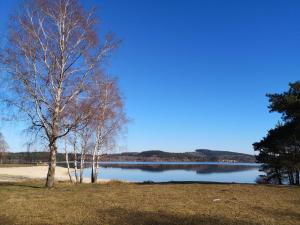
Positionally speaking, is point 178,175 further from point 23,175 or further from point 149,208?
point 149,208

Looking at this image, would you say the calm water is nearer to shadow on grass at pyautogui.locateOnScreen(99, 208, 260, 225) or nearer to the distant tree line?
the distant tree line

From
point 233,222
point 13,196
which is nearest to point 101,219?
point 233,222

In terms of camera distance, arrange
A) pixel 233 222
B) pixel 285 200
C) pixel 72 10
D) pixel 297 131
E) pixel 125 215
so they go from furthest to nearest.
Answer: pixel 297 131
pixel 72 10
pixel 285 200
pixel 125 215
pixel 233 222

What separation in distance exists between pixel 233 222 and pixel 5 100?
1539cm

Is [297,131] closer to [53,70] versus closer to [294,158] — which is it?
[294,158]

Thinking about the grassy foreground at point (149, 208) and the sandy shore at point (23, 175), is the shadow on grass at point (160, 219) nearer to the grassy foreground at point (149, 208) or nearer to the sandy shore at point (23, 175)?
the grassy foreground at point (149, 208)

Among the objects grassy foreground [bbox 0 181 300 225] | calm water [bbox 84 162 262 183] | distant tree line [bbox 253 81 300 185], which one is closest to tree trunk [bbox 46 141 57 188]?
grassy foreground [bbox 0 181 300 225]

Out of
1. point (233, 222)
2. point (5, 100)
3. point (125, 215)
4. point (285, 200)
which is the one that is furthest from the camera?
point (5, 100)

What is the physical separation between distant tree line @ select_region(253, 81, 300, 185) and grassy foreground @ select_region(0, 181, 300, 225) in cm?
999

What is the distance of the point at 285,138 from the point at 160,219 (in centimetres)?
2144

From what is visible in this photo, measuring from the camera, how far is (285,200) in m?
18.1

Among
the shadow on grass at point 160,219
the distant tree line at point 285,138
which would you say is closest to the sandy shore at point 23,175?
the distant tree line at point 285,138

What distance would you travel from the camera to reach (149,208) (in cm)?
1455

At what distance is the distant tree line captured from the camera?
2847cm
